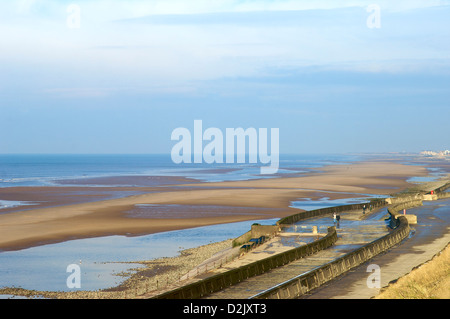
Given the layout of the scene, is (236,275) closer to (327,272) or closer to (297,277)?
(297,277)

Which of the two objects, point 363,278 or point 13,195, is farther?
point 13,195

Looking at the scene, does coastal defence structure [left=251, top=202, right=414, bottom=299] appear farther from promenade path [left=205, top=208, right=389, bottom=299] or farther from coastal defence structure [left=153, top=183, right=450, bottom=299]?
promenade path [left=205, top=208, right=389, bottom=299]

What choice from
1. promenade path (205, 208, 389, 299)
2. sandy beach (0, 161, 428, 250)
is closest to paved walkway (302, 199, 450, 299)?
promenade path (205, 208, 389, 299)

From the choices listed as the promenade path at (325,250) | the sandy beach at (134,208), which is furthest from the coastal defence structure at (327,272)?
the sandy beach at (134,208)
